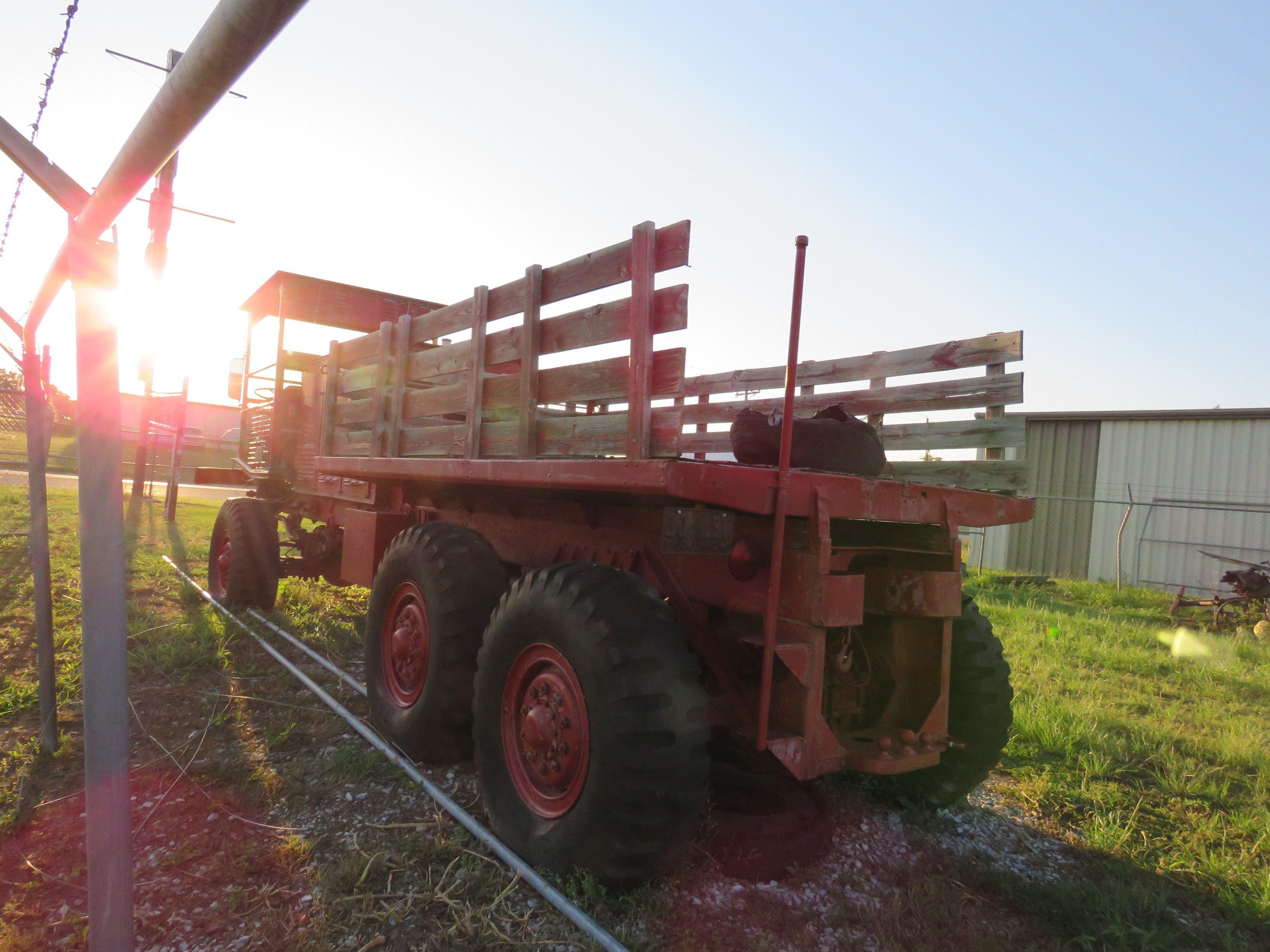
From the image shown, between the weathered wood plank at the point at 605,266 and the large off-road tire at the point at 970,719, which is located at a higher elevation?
the weathered wood plank at the point at 605,266

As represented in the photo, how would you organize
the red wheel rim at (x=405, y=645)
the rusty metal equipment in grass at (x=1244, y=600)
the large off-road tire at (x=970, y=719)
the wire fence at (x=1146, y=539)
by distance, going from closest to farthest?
the large off-road tire at (x=970, y=719) < the red wheel rim at (x=405, y=645) < the rusty metal equipment in grass at (x=1244, y=600) < the wire fence at (x=1146, y=539)

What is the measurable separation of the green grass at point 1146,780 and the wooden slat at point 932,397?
1.93 meters

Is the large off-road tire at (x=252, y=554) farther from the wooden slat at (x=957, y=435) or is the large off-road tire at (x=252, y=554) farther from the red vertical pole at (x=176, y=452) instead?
the red vertical pole at (x=176, y=452)

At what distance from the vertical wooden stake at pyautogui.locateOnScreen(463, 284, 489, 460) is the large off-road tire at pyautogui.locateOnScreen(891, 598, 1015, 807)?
2.45m

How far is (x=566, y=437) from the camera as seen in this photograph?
335 centimetres

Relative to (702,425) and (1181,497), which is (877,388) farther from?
(1181,497)

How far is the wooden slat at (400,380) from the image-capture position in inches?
184

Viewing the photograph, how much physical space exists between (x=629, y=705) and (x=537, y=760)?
637mm

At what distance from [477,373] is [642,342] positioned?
4.47 ft

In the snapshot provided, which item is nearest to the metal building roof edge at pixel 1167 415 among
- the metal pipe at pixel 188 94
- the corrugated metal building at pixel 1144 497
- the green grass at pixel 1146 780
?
the corrugated metal building at pixel 1144 497

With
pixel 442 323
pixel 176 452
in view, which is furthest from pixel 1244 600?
pixel 176 452

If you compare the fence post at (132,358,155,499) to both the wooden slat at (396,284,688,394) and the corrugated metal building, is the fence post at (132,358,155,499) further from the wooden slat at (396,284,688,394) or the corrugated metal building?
the corrugated metal building

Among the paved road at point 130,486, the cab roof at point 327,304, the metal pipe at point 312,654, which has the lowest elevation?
the paved road at point 130,486

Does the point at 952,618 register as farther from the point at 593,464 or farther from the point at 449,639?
the point at 449,639
